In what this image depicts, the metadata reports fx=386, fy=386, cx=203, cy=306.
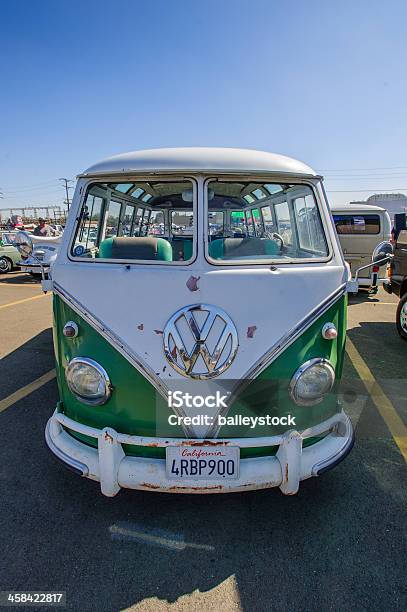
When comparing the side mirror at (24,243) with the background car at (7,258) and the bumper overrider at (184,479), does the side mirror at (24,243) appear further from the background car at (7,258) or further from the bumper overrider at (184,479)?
the background car at (7,258)

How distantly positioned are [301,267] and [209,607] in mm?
1838

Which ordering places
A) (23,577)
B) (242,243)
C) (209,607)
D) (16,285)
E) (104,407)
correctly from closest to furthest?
(209,607), (23,577), (104,407), (242,243), (16,285)

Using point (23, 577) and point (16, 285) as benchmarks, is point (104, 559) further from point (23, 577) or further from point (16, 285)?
point (16, 285)

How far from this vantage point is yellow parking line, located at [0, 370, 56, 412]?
12.3 feet

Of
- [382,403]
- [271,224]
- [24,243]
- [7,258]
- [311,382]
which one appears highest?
[271,224]

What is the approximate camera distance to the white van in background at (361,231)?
9008 mm

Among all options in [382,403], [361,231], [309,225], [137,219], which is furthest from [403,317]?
[137,219]

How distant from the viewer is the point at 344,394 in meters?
3.95

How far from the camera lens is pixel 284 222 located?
3115 millimetres

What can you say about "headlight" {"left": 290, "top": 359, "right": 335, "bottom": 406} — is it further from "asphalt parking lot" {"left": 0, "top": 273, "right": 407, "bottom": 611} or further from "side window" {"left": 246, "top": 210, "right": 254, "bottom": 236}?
"side window" {"left": 246, "top": 210, "right": 254, "bottom": 236}

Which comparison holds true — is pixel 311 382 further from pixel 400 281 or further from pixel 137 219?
pixel 400 281

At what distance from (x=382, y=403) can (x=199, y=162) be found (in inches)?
115

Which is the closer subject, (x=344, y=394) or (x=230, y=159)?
(x=230, y=159)

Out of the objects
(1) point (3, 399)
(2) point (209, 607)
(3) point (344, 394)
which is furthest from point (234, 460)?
(1) point (3, 399)
